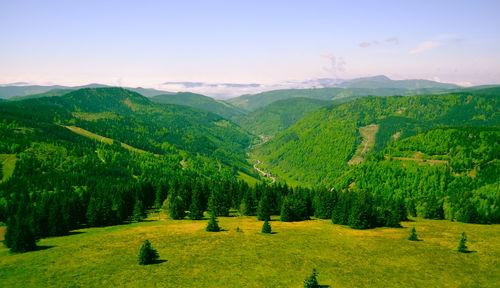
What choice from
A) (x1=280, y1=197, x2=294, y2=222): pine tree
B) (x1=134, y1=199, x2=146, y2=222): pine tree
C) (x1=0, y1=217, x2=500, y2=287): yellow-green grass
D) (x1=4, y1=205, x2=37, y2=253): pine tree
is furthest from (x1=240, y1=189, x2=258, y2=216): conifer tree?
(x1=4, y1=205, x2=37, y2=253): pine tree

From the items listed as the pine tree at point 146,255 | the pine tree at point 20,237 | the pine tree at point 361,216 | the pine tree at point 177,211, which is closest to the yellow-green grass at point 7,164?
the pine tree at point 20,237

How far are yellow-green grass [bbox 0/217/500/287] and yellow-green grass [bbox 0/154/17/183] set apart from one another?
4444 inches

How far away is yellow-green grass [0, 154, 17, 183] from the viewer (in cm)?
16648

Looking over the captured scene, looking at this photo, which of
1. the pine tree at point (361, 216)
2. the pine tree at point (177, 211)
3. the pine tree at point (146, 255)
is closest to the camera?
the pine tree at point (146, 255)

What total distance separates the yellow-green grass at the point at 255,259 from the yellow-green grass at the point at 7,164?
113m

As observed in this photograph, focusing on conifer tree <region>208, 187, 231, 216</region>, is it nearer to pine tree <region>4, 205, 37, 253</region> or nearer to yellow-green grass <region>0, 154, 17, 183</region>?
pine tree <region>4, 205, 37, 253</region>

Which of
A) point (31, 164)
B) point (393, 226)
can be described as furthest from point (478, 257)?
point (31, 164)

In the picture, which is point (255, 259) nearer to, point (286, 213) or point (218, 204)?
point (286, 213)

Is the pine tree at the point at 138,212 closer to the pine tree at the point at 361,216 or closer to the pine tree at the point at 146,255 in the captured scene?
the pine tree at the point at 146,255

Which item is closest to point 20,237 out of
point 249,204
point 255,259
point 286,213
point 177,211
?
point 177,211

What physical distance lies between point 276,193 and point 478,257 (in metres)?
83.6

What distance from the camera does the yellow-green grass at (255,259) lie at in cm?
5706

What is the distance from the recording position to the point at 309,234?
306 ft

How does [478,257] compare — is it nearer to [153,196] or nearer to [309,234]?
[309,234]
